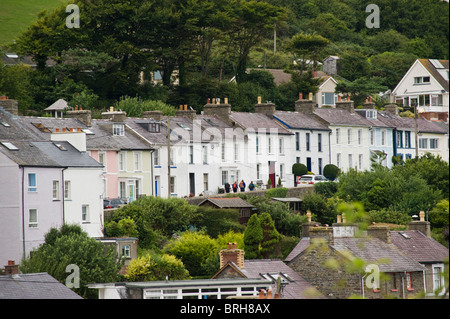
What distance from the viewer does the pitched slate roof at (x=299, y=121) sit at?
71.8m

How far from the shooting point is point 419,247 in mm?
43250

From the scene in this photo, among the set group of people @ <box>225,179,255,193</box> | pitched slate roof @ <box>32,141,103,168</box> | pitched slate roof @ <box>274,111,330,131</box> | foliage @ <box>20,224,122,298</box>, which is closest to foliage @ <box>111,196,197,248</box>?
pitched slate roof @ <box>32,141,103,168</box>

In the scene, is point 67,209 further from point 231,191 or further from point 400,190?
point 400,190

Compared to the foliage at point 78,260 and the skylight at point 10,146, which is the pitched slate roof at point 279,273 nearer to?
the foliage at point 78,260

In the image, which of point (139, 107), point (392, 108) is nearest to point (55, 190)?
point (139, 107)

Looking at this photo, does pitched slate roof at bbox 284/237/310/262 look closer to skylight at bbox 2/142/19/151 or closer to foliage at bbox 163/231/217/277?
foliage at bbox 163/231/217/277

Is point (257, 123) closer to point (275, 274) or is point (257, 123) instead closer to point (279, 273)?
point (279, 273)

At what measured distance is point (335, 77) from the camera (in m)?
104

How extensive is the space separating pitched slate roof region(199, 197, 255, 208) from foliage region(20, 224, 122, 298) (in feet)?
36.5

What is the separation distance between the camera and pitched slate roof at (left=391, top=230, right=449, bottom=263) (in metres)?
41.8

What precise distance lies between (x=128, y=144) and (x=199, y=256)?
14.3 m

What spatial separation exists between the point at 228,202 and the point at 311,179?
41.6 ft

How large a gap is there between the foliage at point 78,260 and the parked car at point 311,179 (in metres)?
24.2
